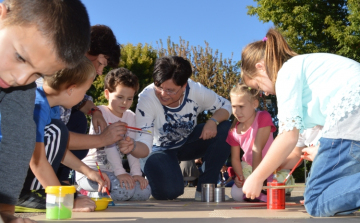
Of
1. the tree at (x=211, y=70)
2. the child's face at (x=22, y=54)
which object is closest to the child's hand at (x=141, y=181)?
the child's face at (x=22, y=54)

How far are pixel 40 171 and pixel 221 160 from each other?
7.13ft

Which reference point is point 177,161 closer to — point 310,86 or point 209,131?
point 209,131

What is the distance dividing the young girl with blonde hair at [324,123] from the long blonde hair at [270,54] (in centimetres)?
13

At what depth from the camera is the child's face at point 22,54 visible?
49.4 inches

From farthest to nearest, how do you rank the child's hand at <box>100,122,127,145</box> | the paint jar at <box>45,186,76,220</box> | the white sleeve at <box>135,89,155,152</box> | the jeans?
1. the white sleeve at <box>135,89,155,152</box>
2. the jeans
3. the child's hand at <box>100,122,127,145</box>
4. the paint jar at <box>45,186,76,220</box>

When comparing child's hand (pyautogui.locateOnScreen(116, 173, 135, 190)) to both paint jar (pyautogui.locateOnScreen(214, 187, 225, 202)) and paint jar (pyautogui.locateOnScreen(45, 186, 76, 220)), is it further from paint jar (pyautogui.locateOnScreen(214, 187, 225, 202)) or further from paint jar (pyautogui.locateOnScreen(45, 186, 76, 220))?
paint jar (pyautogui.locateOnScreen(45, 186, 76, 220))

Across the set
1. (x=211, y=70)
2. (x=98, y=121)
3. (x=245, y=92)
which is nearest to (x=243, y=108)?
(x=245, y=92)

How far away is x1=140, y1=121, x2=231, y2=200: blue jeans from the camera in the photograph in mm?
3832

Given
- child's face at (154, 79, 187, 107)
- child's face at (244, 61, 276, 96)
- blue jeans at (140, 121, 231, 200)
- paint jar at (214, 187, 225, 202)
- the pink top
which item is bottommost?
paint jar at (214, 187, 225, 202)

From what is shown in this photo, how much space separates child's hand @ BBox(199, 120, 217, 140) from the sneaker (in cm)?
180

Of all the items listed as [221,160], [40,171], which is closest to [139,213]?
[40,171]

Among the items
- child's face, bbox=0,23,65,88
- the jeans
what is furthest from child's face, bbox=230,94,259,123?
child's face, bbox=0,23,65,88

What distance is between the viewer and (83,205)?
8.02ft

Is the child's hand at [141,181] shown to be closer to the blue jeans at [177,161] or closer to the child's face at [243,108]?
the blue jeans at [177,161]
